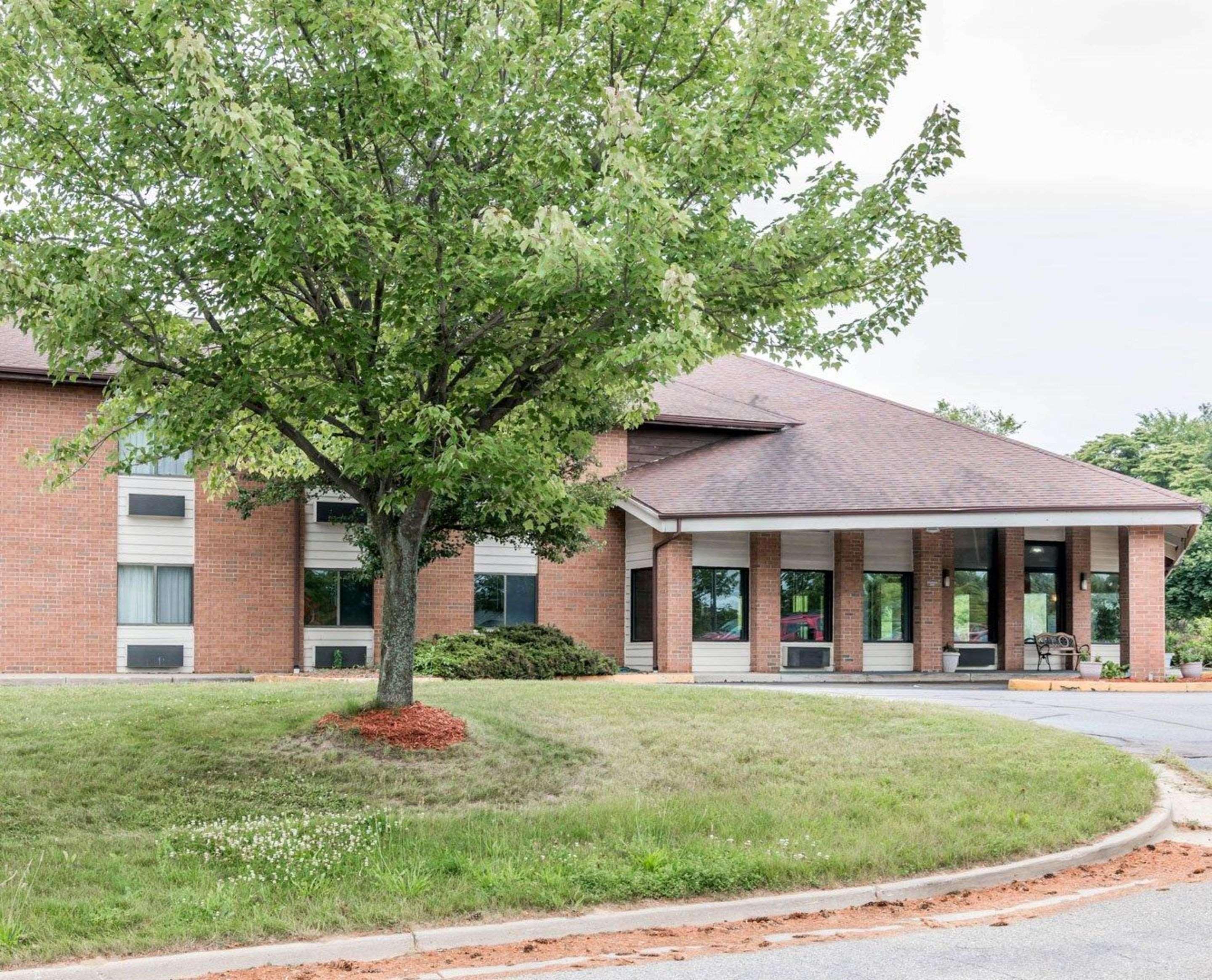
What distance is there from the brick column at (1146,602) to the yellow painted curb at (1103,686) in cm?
100

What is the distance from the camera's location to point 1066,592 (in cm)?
2983

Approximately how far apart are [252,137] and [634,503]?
719 inches

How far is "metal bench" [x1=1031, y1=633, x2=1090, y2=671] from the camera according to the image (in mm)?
28984

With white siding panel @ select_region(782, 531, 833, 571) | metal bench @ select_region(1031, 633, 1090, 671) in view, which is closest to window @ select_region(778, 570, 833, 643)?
white siding panel @ select_region(782, 531, 833, 571)

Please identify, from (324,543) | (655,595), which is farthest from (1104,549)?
(324,543)

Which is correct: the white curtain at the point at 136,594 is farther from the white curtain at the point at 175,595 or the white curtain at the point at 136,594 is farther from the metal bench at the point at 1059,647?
the metal bench at the point at 1059,647

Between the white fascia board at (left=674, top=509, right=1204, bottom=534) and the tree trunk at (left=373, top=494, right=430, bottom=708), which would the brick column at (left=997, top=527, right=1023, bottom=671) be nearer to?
the white fascia board at (left=674, top=509, right=1204, bottom=534)

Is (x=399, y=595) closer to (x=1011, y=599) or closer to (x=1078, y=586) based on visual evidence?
(x=1011, y=599)

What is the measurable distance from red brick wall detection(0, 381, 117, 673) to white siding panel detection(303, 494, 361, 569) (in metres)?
3.69

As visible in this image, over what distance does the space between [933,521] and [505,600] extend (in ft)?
30.1

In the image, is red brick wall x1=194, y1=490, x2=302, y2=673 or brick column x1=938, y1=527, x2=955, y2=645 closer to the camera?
red brick wall x1=194, y1=490, x2=302, y2=673

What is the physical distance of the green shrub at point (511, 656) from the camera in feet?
71.4

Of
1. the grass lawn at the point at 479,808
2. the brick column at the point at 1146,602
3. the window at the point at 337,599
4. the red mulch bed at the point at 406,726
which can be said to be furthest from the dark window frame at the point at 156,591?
the brick column at the point at 1146,602

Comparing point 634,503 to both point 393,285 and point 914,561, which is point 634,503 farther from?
point 393,285
